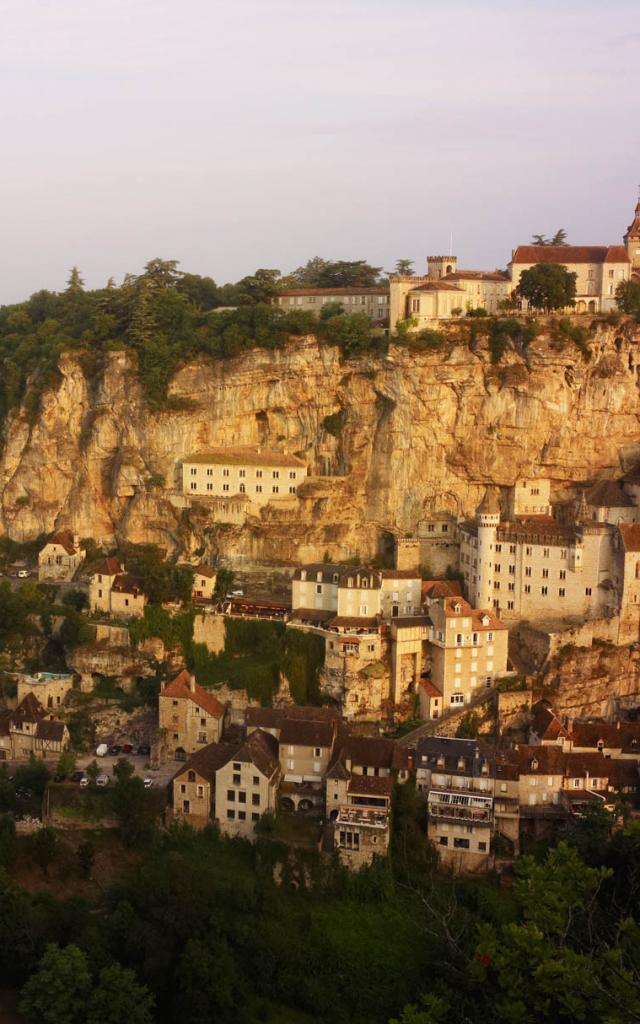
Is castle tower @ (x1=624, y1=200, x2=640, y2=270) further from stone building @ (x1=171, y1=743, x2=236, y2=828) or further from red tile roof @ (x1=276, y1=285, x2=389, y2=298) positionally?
stone building @ (x1=171, y1=743, x2=236, y2=828)

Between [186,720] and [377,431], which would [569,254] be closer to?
[377,431]

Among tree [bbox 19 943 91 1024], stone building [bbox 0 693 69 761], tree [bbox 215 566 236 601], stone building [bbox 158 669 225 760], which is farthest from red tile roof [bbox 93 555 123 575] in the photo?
tree [bbox 19 943 91 1024]

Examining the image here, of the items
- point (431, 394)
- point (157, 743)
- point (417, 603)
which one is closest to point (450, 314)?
point (431, 394)

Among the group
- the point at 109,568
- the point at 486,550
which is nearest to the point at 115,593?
the point at 109,568

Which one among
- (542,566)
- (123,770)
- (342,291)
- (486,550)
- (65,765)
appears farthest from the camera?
(342,291)

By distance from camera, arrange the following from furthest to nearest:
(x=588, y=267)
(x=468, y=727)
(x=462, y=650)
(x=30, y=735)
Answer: (x=588, y=267), (x=462, y=650), (x=468, y=727), (x=30, y=735)

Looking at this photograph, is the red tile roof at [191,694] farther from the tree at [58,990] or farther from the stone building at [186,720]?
the tree at [58,990]
